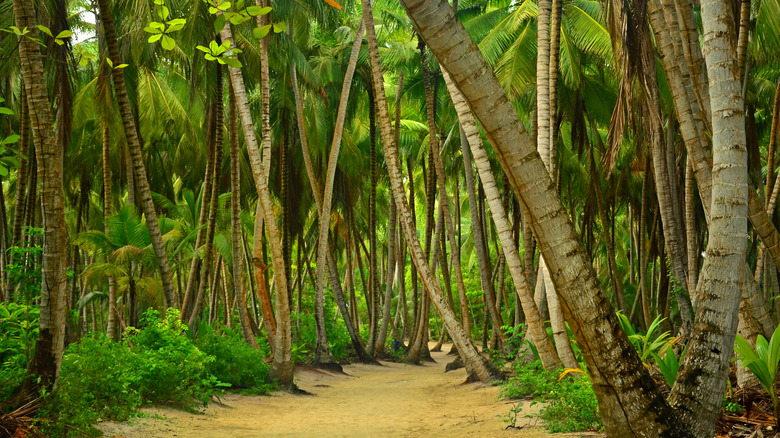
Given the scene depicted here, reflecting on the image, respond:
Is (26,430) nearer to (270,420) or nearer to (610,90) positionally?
(270,420)

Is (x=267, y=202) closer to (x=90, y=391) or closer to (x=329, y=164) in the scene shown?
(x=329, y=164)

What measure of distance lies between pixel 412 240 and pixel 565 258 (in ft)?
24.5

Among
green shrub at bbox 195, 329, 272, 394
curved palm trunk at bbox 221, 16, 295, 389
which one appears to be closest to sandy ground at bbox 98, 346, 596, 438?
green shrub at bbox 195, 329, 272, 394

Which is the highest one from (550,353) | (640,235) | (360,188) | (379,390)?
(360,188)

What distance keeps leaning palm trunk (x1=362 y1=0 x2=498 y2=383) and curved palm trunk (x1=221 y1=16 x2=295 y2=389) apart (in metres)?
1.90

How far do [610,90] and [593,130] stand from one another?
→ 226 centimetres

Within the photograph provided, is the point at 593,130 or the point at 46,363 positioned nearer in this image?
the point at 46,363

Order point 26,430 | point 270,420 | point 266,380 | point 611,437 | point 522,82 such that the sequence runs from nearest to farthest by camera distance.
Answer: point 611,437 < point 26,430 < point 270,420 < point 266,380 < point 522,82

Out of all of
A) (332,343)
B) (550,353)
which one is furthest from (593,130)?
(550,353)

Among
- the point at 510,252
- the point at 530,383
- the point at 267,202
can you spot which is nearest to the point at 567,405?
the point at 530,383

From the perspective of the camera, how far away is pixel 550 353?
8.62m

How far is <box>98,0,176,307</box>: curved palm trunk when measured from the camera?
348 inches

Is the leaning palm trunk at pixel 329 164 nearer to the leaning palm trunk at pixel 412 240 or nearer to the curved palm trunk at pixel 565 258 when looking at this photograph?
the leaning palm trunk at pixel 412 240

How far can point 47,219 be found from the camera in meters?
5.41
